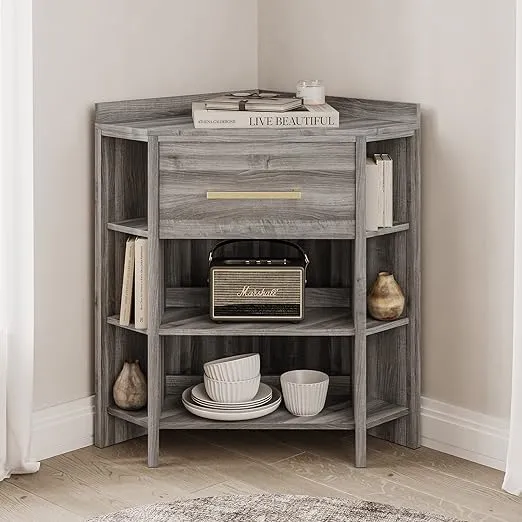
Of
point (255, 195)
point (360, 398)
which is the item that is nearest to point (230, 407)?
point (360, 398)

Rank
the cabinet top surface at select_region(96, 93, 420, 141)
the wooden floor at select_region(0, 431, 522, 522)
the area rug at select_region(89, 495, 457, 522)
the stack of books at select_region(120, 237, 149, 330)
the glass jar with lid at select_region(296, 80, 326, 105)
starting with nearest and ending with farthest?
the area rug at select_region(89, 495, 457, 522)
the wooden floor at select_region(0, 431, 522, 522)
the cabinet top surface at select_region(96, 93, 420, 141)
the stack of books at select_region(120, 237, 149, 330)
the glass jar with lid at select_region(296, 80, 326, 105)

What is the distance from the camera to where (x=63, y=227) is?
10.1 feet

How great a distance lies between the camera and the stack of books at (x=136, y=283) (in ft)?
9.84

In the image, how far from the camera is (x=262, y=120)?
9.66 ft

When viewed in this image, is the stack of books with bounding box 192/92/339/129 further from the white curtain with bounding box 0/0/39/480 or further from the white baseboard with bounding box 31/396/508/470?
the white baseboard with bounding box 31/396/508/470

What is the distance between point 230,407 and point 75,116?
920mm

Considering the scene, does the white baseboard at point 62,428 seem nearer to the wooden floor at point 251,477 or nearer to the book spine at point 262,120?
the wooden floor at point 251,477

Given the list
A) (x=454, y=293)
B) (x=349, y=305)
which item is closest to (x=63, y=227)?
(x=349, y=305)

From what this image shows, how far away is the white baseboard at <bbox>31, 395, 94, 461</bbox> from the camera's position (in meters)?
3.08

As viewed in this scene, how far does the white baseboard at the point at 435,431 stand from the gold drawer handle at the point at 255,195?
2.46 feet

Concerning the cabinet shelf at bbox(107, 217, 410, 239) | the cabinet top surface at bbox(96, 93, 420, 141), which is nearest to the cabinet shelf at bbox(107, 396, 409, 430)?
the cabinet shelf at bbox(107, 217, 410, 239)

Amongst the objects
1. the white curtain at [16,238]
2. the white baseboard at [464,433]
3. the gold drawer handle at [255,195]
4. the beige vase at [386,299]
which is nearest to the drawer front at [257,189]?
the gold drawer handle at [255,195]

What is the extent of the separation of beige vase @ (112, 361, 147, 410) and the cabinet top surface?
69cm

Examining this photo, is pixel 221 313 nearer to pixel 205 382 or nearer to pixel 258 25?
pixel 205 382
